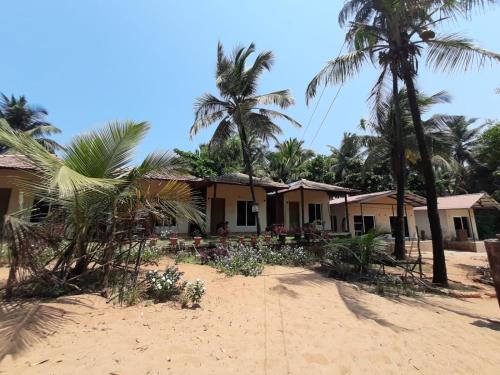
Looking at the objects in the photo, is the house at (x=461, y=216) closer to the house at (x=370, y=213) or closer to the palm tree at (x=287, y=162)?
the house at (x=370, y=213)

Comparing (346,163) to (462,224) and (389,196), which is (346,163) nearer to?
(389,196)

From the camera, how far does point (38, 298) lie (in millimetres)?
4820

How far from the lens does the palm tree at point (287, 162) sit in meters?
28.4

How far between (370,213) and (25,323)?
22.6 meters

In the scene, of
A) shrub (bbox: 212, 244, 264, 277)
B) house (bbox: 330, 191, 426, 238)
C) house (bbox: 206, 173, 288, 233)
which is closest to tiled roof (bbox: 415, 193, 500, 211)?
house (bbox: 330, 191, 426, 238)

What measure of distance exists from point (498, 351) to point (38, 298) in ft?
24.6

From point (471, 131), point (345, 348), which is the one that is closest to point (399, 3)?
point (345, 348)

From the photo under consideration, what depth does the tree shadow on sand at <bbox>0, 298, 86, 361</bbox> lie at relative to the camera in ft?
11.3

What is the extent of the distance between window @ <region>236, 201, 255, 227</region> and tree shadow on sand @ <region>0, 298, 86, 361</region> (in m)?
13.0

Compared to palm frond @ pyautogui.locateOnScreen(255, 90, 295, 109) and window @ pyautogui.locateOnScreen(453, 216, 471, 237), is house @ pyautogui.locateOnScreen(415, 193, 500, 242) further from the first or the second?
palm frond @ pyautogui.locateOnScreen(255, 90, 295, 109)

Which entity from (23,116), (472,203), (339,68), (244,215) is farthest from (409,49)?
(23,116)

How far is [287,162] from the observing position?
28281 millimetres

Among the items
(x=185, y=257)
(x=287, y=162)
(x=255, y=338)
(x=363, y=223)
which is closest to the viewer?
(x=255, y=338)

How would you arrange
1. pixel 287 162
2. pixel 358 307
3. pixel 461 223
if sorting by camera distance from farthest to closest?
pixel 287 162 → pixel 461 223 → pixel 358 307
